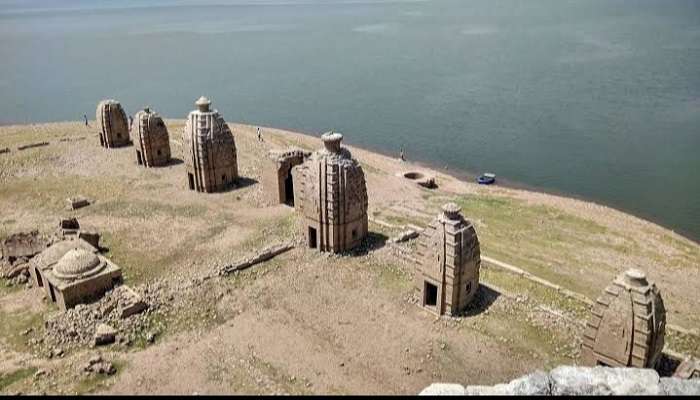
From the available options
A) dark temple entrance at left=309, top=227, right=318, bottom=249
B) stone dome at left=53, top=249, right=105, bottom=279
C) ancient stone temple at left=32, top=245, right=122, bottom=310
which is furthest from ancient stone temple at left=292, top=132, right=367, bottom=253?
stone dome at left=53, top=249, right=105, bottom=279

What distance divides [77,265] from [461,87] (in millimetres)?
63367

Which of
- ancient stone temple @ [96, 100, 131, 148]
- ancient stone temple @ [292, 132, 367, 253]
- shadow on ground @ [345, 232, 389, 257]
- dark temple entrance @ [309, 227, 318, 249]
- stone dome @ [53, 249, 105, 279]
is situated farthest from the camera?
ancient stone temple @ [96, 100, 131, 148]

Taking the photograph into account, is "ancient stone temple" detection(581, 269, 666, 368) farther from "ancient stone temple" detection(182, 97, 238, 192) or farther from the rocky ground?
"ancient stone temple" detection(182, 97, 238, 192)

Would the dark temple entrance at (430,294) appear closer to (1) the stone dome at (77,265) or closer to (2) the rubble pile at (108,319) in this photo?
(2) the rubble pile at (108,319)

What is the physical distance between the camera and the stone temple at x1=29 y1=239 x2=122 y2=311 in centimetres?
2427

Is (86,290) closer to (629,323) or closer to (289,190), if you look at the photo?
(289,190)

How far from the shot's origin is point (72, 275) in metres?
24.5

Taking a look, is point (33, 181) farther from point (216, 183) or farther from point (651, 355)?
point (651, 355)

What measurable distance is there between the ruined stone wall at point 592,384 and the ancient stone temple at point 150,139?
123 ft

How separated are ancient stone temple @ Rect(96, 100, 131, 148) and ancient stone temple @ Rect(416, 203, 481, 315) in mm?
34205

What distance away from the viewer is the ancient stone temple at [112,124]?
1880 inches

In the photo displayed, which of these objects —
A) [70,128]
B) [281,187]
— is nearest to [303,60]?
[70,128]

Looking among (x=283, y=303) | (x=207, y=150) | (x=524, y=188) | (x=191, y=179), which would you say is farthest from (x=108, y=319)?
(x=524, y=188)

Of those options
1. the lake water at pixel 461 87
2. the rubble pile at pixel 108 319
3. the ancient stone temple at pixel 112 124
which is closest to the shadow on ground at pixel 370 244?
the rubble pile at pixel 108 319
